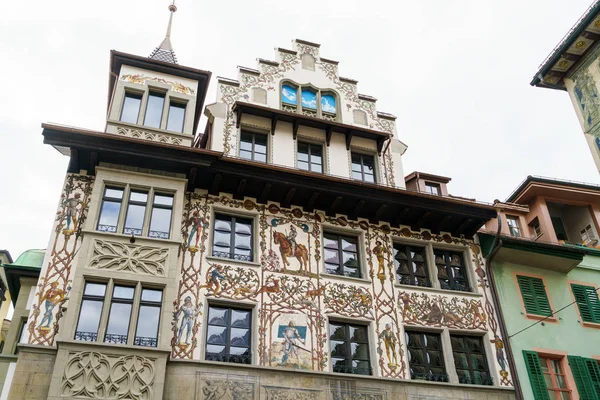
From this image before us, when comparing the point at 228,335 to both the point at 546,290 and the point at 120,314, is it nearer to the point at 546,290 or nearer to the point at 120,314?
the point at 120,314

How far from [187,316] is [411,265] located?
7.88m

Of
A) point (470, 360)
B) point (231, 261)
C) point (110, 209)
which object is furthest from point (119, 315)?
point (470, 360)

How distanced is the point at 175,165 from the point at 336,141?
647cm

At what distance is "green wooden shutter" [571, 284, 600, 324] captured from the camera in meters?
21.1

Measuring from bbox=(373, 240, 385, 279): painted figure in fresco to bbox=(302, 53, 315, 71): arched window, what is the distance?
25.9 ft

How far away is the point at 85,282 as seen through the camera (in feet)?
50.9

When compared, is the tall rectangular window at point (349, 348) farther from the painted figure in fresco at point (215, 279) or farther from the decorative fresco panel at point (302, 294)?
the painted figure in fresco at point (215, 279)

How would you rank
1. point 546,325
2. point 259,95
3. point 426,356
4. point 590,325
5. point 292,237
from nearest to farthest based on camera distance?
point 426,356
point 292,237
point 546,325
point 590,325
point 259,95

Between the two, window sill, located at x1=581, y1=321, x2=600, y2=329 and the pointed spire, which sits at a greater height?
the pointed spire

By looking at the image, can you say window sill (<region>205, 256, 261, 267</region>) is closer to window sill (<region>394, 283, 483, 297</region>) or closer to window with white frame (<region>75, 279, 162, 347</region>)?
window with white frame (<region>75, 279, 162, 347</region>)

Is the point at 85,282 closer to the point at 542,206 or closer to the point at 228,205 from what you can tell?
the point at 228,205

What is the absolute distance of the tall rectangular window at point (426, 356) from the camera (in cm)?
1773

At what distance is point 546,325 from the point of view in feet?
66.5

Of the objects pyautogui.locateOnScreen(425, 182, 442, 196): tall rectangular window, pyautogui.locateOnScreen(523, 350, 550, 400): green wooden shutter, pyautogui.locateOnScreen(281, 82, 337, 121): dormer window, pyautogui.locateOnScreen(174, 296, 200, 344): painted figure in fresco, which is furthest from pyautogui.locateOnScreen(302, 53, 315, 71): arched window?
pyautogui.locateOnScreen(523, 350, 550, 400): green wooden shutter
